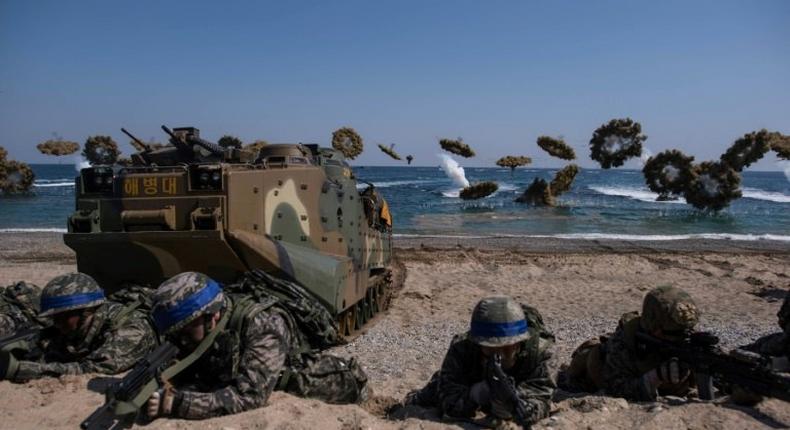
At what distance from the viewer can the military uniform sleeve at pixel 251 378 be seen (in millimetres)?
3904

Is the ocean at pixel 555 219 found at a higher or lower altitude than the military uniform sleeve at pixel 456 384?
lower

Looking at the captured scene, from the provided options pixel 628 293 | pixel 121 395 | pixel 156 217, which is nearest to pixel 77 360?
pixel 156 217

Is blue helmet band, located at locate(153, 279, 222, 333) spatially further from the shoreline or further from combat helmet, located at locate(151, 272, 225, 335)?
the shoreline

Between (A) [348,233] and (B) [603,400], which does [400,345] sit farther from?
(B) [603,400]

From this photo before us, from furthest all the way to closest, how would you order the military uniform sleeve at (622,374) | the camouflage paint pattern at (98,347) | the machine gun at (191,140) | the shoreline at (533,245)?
the shoreline at (533,245)
the machine gun at (191,140)
the camouflage paint pattern at (98,347)
the military uniform sleeve at (622,374)

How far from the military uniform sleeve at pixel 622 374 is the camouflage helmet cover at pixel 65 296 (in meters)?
4.24

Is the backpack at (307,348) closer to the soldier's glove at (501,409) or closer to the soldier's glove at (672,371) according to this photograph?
the soldier's glove at (501,409)

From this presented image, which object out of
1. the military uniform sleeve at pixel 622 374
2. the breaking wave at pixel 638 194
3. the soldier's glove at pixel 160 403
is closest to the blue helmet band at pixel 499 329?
the military uniform sleeve at pixel 622 374

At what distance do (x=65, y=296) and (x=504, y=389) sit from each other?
3.52 m

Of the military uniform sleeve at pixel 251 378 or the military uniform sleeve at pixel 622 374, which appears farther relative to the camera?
the military uniform sleeve at pixel 622 374

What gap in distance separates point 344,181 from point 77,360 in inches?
177

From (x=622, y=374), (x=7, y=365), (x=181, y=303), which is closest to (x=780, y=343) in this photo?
(x=622, y=374)

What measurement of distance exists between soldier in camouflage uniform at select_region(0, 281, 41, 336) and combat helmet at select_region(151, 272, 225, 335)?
2.92 meters

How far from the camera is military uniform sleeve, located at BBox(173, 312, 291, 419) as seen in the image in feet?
12.8
